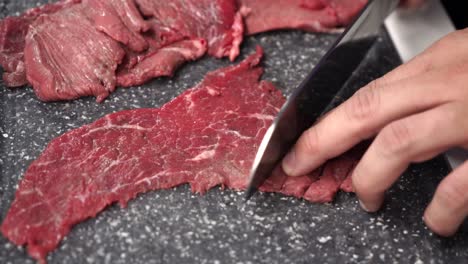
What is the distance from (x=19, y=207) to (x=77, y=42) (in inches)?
27.1

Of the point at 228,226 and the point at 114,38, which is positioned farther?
the point at 114,38

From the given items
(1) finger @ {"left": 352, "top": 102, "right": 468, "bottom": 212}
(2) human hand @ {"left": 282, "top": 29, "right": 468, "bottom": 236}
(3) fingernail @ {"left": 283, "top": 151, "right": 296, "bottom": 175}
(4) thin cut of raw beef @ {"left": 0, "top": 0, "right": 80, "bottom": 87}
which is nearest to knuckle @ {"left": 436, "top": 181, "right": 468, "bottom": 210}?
(2) human hand @ {"left": 282, "top": 29, "right": 468, "bottom": 236}

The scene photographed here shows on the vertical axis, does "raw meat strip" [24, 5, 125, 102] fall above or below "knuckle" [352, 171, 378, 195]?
above

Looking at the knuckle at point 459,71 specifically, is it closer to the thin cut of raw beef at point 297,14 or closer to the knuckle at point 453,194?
the knuckle at point 453,194

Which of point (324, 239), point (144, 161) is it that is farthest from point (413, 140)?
point (144, 161)

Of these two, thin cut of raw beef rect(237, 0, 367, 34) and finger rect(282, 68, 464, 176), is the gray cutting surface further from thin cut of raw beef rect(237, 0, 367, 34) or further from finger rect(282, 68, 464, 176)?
thin cut of raw beef rect(237, 0, 367, 34)

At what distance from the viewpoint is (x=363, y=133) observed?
1.85m

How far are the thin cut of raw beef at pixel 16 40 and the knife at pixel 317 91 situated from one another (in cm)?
101

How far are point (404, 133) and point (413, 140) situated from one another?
0.03m

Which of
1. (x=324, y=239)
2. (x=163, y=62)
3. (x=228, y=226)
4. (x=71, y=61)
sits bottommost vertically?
(x=324, y=239)

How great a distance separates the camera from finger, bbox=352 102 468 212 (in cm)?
174

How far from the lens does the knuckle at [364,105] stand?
182 cm

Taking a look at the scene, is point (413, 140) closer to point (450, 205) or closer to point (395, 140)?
point (395, 140)

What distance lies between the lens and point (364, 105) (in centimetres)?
183
